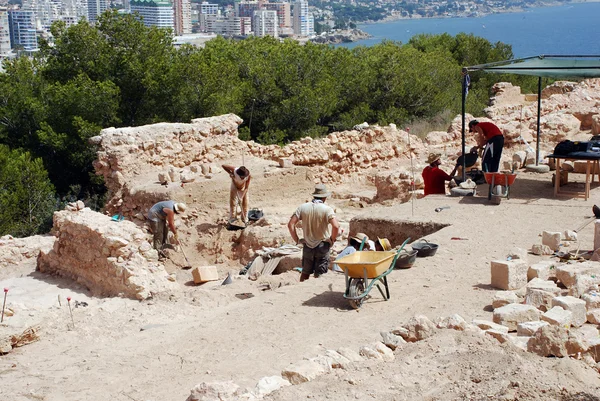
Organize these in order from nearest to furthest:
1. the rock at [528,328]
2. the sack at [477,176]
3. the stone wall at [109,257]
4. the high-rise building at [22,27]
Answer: the rock at [528,328] → the stone wall at [109,257] → the sack at [477,176] → the high-rise building at [22,27]

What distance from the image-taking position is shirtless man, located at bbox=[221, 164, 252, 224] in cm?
1531


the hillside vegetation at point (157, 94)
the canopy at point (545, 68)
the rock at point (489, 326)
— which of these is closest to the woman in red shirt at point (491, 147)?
the canopy at point (545, 68)

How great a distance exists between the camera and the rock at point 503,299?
330 inches

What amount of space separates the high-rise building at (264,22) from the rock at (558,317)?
166 m

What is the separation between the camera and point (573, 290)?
8.62 m

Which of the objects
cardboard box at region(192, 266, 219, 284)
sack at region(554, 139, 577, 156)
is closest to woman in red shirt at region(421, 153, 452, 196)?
sack at region(554, 139, 577, 156)

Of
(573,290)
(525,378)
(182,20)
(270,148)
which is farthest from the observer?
(182,20)

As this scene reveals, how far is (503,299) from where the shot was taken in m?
8.40

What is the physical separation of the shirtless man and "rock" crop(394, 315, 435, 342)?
816cm

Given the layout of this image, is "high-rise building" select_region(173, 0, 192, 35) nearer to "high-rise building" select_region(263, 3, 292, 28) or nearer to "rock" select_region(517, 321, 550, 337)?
"high-rise building" select_region(263, 3, 292, 28)

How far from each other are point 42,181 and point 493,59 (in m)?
23.2

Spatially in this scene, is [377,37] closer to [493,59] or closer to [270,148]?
[493,59]

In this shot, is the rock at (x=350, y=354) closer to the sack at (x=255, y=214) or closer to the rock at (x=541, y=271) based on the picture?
the rock at (x=541, y=271)

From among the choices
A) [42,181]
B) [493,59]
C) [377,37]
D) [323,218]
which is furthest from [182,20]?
[323,218]
